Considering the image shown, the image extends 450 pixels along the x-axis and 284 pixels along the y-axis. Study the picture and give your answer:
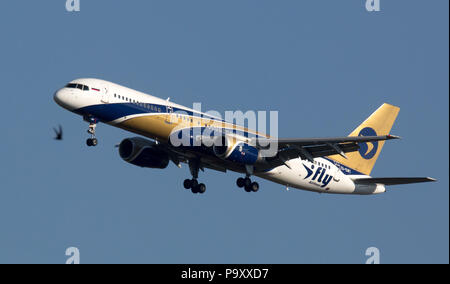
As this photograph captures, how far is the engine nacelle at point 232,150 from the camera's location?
54.1 meters

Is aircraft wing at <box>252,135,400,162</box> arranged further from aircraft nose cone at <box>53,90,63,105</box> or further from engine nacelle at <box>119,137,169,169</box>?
aircraft nose cone at <box>53,90,63,105</box>

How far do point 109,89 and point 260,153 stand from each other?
36.8ft

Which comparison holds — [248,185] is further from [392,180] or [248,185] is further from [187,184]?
[392,180]

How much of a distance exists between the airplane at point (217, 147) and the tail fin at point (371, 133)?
0.10 meters

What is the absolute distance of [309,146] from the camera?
2199 inches

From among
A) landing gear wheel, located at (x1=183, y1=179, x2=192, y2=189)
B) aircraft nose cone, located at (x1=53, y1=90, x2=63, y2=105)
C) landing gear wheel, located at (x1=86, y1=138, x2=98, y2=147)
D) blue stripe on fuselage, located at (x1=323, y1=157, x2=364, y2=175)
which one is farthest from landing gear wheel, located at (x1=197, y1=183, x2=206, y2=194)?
aircraft nose cone, located at (x1=53, y1=90, x2=63, y2=105)

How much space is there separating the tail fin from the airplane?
10 centimetres

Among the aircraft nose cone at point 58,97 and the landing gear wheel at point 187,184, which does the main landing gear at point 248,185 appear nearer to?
the landing gear wheel at point 187,184

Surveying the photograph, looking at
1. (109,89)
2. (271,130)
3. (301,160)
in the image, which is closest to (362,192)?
(301,160)

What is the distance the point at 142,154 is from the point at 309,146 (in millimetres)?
12021

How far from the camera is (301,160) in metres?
59.9

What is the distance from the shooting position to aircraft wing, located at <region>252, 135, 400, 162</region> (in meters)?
53.6

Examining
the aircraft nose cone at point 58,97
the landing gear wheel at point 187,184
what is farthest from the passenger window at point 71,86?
the landing gear wheel at point 187,184

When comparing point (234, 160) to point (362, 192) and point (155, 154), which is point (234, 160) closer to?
point (155, 154)
